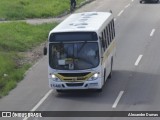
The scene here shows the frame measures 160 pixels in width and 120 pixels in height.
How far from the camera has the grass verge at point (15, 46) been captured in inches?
1134

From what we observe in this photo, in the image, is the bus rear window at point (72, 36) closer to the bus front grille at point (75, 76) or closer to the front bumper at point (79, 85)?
the bus front grille at point (75, 76)

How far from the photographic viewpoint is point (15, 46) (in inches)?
1416

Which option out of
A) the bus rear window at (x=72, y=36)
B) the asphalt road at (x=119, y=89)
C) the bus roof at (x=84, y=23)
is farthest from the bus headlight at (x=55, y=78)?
the bus roof at (x=84, y=23)

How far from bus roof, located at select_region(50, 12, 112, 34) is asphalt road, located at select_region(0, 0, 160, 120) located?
267cm

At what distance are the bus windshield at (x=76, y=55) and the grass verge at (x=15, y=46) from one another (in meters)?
2.98

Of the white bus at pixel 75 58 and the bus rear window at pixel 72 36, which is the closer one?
the white bus at pixel 75 58

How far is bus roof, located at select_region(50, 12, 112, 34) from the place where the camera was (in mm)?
25203

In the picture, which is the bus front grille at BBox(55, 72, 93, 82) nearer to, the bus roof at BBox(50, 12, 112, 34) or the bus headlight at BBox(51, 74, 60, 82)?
the bus headlight at BBox(51, 74, 60, 82)

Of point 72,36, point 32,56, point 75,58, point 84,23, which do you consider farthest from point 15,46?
point 75,58

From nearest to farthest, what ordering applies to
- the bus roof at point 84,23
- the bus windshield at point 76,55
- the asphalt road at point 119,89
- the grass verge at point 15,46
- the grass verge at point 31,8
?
1. the asphalt road at point 119,89
2. the bus windshield at point 76,55
3. the bus roof at point 84,23
4. the grass verge at point 15,46
5. the grass verge at point 31,8

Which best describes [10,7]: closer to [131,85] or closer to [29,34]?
[29,34]

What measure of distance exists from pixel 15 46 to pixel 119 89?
11.1 m

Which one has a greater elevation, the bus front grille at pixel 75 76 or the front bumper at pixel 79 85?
the bus front grille at pixel 75 76

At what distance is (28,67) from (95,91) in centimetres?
629
